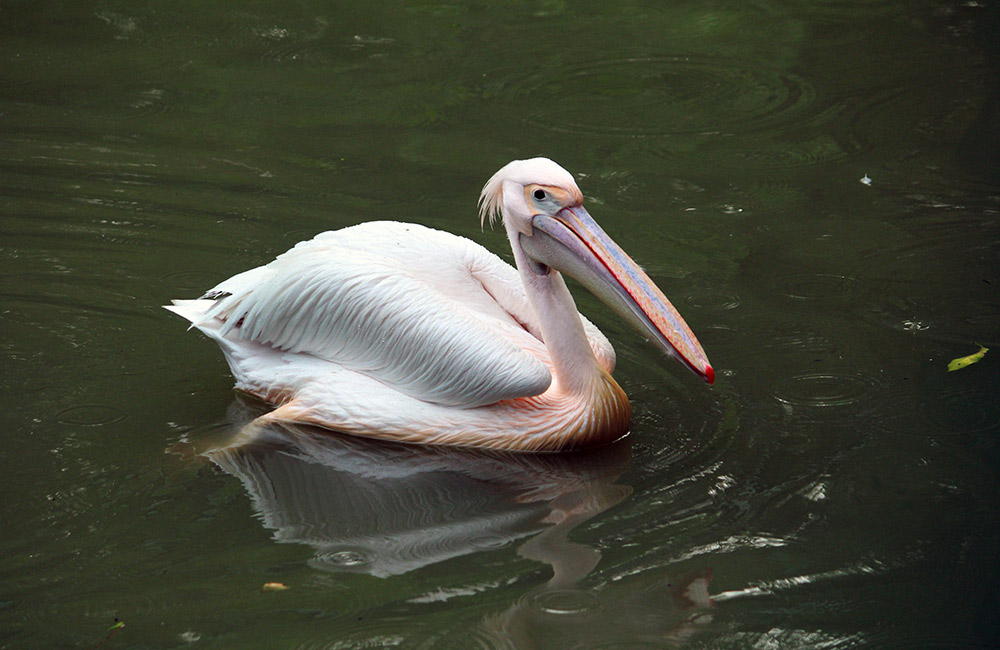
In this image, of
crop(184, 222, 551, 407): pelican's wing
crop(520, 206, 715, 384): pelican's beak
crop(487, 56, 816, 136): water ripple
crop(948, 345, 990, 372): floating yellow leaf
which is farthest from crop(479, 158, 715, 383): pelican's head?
crop(487, 56, 816, 136): water ripple

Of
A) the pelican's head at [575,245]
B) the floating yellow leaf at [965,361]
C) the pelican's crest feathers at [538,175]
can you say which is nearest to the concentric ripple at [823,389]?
the floating yellow leaf at [965,361]

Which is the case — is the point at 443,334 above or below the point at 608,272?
below

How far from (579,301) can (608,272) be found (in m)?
1.21

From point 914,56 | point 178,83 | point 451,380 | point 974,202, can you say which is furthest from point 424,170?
point 914,56

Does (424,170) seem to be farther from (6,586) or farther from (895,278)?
(6,586)

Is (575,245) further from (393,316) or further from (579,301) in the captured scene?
(579,301)

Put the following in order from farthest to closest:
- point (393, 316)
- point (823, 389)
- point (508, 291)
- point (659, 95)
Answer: point (659, 95) → point (508, 291) → point (823, 389) → point (393, 316)

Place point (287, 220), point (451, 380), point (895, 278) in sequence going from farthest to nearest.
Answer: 1. point (287, 220)
2. point (895, 278)
3. point (451, 380)

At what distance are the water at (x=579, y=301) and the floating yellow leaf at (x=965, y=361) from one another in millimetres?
51

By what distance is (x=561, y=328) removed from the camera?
420 cm

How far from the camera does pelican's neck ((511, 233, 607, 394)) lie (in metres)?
4.21

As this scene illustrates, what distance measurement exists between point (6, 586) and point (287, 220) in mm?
2716

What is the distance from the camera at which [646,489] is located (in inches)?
152

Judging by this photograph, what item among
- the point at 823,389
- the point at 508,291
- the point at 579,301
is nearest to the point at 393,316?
the point at 508,291
